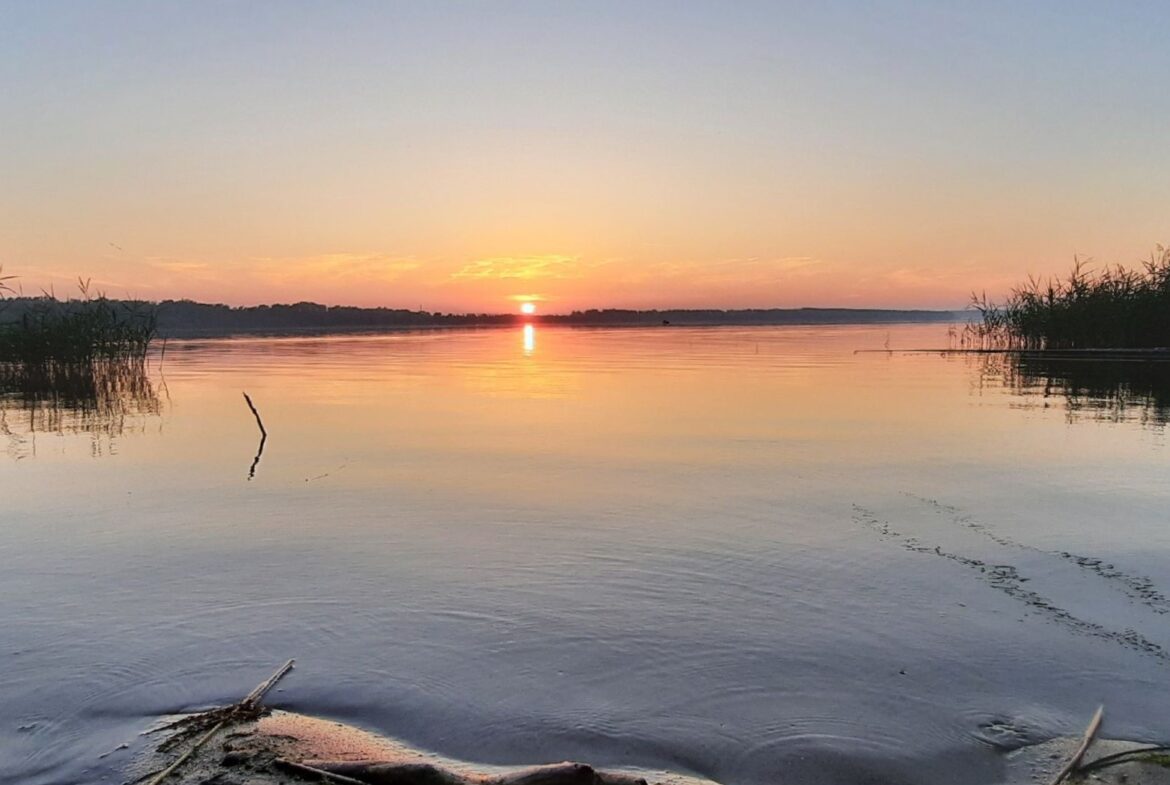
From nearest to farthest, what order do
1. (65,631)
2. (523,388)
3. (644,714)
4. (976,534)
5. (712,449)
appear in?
(644,714) → (65,631) → (976,534) → (712,449) → (523,388)

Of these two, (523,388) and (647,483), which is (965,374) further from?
(647,483)

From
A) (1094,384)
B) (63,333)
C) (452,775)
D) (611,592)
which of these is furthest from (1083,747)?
(63,333)

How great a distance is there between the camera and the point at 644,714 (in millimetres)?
3607

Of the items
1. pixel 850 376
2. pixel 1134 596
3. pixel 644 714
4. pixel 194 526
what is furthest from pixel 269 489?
pixel 850 376

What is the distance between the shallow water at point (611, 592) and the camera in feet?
11.6

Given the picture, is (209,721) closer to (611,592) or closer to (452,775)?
(452,775)

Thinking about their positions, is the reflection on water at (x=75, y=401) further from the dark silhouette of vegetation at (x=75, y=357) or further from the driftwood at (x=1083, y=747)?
the driftwood at (x=1083, y=747)

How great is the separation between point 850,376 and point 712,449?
11797mm

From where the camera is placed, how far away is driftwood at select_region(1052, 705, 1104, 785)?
308 centimetres

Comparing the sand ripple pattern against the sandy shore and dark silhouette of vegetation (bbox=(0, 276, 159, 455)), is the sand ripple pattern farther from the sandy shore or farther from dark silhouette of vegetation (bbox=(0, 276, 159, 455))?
dark silhouette of vegetation (bbox=(0, 276, 159, 455))

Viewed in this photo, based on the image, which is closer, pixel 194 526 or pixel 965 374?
pixel 194 526

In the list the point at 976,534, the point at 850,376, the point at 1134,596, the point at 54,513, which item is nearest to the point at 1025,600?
the point at 1134,596

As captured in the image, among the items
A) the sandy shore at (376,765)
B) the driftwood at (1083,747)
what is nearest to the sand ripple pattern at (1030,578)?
the driftwood at (1083,747)

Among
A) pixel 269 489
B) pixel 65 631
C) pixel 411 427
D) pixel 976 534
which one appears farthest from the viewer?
pixel 411 427
